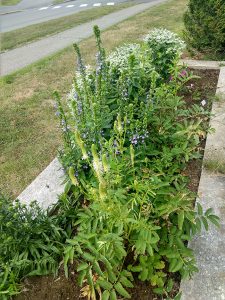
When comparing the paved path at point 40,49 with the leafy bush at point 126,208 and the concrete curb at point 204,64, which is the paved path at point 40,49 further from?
the leafy bush at point 126,208

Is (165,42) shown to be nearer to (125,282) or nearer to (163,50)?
(163,50)

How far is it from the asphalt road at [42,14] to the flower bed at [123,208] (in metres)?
14.8

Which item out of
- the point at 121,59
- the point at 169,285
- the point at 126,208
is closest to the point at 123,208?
the point at 126,208

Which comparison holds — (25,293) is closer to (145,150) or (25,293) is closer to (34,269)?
(34,269)

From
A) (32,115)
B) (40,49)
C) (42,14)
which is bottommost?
(42,14)

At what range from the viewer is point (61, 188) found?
10.9ft

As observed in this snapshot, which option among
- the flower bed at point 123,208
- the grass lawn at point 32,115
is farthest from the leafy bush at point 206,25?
the flower bed at point 123,208

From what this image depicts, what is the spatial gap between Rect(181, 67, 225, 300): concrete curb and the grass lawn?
2062 mm

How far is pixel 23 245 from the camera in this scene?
2.57 metres

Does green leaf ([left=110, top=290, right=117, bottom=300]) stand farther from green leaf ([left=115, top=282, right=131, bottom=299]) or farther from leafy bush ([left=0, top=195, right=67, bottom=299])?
leafy bush ([left=0, top=195, right=67, bottom=299])

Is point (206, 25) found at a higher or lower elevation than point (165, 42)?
lower

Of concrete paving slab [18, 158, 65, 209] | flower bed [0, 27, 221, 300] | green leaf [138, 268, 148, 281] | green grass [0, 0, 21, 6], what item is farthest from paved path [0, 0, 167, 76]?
green grass [0, 0, 21, 6]

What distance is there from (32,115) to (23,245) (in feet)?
10.4

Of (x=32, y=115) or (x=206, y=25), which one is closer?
(x=32, y=115)
